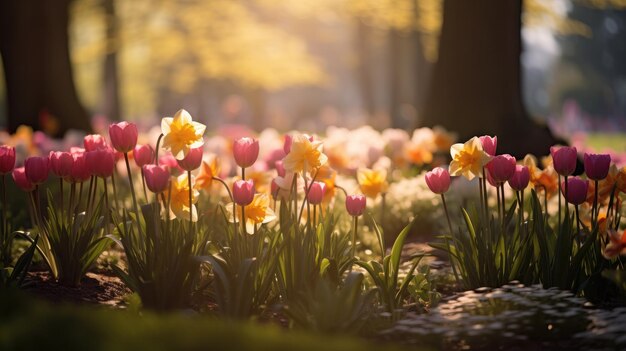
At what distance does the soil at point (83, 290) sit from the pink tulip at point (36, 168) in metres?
0.59

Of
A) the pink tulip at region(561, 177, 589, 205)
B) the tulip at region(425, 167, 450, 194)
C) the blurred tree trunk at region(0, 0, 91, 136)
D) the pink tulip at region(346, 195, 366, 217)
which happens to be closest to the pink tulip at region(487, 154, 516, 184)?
the tulip at region(425, 167, 450, 194)

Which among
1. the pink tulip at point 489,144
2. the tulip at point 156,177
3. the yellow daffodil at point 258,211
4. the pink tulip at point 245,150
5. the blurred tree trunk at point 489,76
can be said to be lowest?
the yellow daffodil at point 258,211

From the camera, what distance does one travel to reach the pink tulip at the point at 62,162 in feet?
14.7

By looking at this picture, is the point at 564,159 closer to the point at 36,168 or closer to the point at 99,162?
the point at 99,162

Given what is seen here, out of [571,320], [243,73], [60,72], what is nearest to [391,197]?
[571,320]

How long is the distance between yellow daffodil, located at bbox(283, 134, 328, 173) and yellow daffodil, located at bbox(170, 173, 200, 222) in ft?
1.93

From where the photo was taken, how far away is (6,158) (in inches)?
182

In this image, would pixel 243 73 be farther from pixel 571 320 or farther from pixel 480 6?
pixel 571 320

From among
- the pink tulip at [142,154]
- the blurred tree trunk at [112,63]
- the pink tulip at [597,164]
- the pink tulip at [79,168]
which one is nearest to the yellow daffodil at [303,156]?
the pink tulip at [142,154]

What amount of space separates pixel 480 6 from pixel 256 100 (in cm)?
2959

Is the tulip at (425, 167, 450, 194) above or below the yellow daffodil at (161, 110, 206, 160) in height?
below

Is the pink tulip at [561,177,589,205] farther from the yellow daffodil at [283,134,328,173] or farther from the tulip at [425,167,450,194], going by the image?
the yellow daffodil at [283,134,328,173]

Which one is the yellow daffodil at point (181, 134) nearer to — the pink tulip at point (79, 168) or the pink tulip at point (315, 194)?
the pink tulip at point (79, 168)

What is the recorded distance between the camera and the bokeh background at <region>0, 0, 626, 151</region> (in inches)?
425
